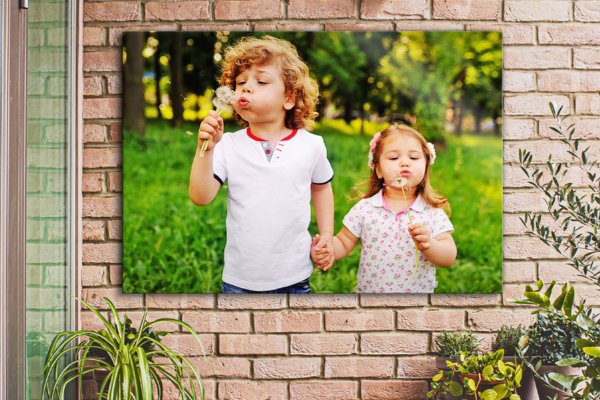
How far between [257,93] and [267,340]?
0.98 meters

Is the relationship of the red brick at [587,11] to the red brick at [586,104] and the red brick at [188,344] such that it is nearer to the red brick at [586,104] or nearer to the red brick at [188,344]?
the red brick at [586,104]

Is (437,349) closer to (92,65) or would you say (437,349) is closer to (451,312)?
(451,312)

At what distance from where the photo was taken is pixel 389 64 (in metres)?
1.85

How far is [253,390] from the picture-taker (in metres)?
1.89

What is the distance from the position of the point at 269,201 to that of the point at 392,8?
92cm

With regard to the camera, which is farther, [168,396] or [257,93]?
[168,396]

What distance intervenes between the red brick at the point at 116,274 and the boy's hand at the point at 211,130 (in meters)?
0.61

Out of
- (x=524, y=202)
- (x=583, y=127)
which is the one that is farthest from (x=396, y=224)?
(x=583, y=127)

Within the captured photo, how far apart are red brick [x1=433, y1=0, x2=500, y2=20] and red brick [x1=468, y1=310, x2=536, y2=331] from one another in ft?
3.89

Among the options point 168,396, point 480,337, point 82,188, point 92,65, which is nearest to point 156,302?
point 168,396

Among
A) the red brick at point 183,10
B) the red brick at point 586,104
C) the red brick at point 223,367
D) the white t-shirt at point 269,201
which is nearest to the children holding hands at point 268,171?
the white t-shirt at point 269,201

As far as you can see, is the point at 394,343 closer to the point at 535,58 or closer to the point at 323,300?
the point at 323,300

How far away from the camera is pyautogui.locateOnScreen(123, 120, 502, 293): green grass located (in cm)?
186

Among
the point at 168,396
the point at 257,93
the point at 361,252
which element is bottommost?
the point at 168,396
